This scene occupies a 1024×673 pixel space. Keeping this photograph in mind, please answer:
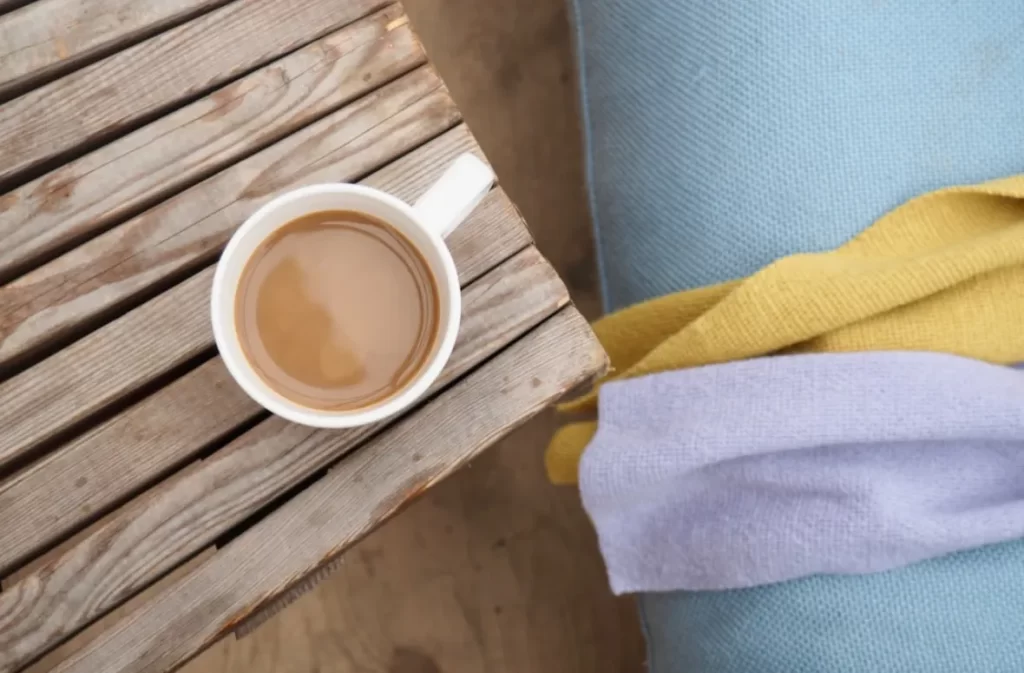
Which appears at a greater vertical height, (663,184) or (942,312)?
(663,184)

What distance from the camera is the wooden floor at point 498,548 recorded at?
3.04ft

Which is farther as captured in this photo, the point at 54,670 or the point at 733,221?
the point at 733,221

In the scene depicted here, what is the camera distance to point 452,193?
1.38ft

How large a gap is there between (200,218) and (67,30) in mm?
146

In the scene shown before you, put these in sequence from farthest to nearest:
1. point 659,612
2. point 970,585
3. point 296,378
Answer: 1. point 659,612
2. point 970,585
3. point 296,378

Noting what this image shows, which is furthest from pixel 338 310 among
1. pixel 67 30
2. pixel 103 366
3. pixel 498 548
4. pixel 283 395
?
pixel 498 548

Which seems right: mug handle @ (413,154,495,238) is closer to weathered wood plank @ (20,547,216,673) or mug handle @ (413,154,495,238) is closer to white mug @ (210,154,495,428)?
white mug @ (210,154,495,428)

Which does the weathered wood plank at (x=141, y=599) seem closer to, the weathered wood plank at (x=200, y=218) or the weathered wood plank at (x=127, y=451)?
the weathered wood plank at (x=127, y=451)

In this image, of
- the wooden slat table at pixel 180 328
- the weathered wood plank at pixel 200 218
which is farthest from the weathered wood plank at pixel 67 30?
the weathered wood plank at pixel 200 218

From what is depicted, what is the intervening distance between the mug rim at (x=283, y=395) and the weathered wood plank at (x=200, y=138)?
4.3 inches

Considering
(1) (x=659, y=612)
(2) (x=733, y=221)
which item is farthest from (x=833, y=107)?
(1) (x=659, y=612)

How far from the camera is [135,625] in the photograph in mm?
472

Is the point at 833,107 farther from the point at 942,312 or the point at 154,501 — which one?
the point at 154,501

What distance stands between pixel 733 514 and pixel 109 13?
0.52m
